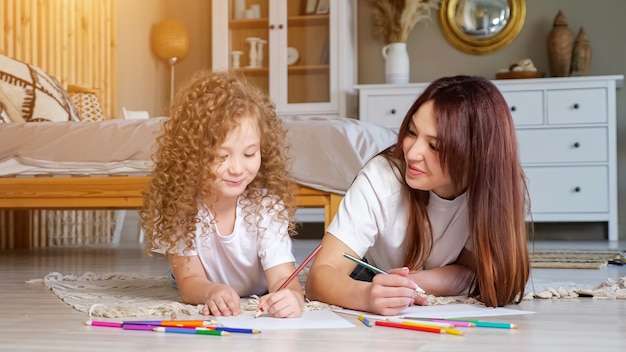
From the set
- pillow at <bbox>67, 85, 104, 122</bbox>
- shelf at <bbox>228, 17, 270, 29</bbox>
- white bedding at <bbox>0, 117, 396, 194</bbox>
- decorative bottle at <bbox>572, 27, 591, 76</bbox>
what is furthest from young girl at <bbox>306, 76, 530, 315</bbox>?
shelf at <bbox>228, 17, 270, 29</bbox>

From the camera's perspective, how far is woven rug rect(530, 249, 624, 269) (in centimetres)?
280

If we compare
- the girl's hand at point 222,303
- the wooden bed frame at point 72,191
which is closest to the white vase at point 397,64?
the wooden bed frame at point 72,191

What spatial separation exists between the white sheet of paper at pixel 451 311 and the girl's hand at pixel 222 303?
184 millimetres

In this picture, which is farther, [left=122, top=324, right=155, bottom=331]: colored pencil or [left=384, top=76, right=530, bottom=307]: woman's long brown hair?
[left=384, top=76, right=530, bottom=307]: woman's long brown hair

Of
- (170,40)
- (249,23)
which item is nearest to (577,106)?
(249,23)

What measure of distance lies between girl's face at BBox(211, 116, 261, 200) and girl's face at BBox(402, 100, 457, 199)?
294mm

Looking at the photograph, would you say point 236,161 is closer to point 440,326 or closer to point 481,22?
point 440,326

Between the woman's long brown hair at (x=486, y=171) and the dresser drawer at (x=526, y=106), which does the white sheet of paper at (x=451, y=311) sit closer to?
the woman's long brown hair at (x=486, y=171)

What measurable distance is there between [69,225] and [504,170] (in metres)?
3.58

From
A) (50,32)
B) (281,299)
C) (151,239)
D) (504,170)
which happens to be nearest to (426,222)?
(504,170)

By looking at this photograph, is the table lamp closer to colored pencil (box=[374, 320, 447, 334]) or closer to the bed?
the bed

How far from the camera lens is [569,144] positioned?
15.3ft

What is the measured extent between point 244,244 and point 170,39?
12.8 feet

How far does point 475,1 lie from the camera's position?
530 cm
